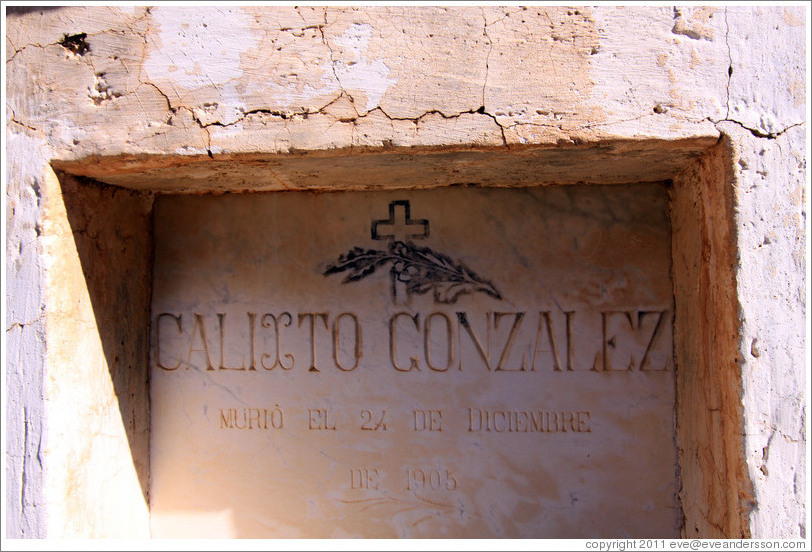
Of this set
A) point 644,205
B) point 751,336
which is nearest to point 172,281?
point 644,205

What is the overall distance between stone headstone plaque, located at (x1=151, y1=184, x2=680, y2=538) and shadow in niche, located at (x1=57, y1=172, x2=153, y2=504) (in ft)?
0.20

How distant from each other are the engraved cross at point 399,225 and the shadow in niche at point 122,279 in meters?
0.89

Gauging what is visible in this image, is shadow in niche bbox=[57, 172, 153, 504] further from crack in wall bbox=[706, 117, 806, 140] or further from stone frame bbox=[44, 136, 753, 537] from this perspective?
crack in wall bbox=[706, 117, 806, 140]

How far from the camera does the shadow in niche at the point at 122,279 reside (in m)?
1.73

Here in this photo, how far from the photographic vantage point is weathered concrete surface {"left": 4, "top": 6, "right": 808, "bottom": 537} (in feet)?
4.64

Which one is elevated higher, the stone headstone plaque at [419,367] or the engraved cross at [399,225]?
the engraved cross at [399,225]

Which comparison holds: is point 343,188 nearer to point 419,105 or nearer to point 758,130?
point 419,105

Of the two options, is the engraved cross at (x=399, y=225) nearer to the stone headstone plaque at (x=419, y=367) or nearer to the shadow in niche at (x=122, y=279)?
the stone headstone plaque at (x=419, y=367)

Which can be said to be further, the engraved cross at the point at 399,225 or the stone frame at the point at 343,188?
the engraved cross at the point at 399,225

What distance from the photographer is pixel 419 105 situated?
4.85 feet

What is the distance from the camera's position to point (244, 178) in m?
1.82

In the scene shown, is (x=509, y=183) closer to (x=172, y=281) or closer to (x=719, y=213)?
(x=719, y=213)

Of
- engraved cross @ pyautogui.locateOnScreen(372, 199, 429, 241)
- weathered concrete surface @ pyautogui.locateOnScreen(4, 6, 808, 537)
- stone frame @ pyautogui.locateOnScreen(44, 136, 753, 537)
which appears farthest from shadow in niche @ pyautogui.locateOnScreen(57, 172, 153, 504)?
engraved cross @ pyautogui.locateOnScreen(372, 199, 429, 241)

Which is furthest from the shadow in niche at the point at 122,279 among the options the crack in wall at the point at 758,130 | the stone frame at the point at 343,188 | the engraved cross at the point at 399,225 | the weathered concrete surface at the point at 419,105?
the crack in wall at the point at 758,130
